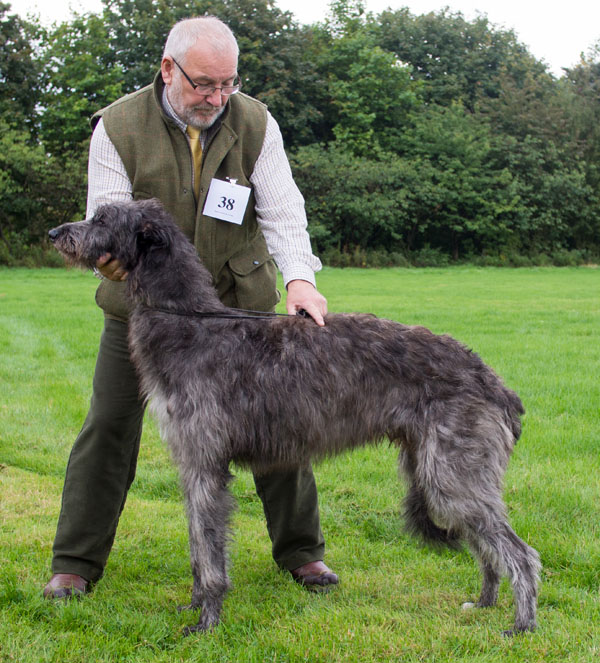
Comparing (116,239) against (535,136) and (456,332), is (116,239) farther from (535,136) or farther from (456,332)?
(535,136)

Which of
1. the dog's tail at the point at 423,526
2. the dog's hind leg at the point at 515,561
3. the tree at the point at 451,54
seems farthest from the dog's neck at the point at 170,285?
the tree at the point at 451,54

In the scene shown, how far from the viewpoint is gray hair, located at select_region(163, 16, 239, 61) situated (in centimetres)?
422

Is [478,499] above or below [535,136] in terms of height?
below

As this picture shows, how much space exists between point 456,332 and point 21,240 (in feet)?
80.3

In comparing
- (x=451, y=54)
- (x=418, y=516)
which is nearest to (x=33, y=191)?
(x=451, y=54)

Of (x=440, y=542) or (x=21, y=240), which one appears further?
(x=21, y=240)

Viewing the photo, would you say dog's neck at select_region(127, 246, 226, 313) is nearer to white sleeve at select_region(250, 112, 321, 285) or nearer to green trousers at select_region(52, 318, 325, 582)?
green trousers at select_region(52, 318, 325, 582)

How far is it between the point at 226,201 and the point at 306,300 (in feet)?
2.65

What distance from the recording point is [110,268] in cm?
423

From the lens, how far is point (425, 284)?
82.1 feet

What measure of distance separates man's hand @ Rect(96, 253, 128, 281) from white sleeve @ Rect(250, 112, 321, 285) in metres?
0.98

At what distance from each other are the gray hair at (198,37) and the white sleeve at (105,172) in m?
0.63

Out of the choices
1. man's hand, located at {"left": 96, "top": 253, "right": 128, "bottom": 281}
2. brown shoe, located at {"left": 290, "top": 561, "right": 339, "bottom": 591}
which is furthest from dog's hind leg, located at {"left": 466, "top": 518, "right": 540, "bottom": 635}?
man's hand, located at {"left": 96, "top": 253, "right": 128, "bottom": 281}

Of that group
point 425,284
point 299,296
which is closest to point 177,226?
point 299,296
